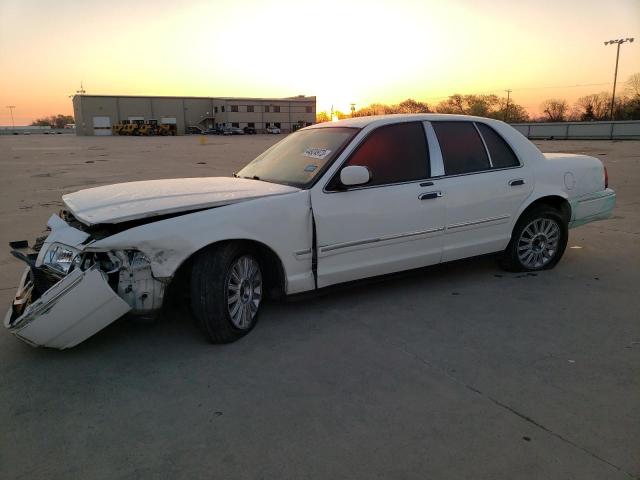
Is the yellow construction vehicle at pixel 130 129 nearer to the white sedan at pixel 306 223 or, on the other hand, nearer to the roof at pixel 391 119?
the white sedan at pixel 306 223

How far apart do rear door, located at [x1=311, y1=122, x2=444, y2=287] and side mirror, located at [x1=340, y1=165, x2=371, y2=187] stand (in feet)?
0.42

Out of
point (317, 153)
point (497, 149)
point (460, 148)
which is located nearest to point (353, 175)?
point (317, 153)

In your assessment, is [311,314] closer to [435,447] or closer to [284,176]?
[284,176]

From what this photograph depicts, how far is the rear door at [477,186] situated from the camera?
4.64 metres

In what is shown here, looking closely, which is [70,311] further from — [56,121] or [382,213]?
[56,121]

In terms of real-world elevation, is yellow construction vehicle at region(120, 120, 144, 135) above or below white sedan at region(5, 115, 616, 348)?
above

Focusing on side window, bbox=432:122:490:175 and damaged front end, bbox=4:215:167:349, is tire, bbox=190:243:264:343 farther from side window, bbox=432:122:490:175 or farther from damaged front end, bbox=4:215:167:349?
side window, bbox=432:122:490:175

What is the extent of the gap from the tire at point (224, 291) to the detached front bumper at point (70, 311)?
1.62 feet

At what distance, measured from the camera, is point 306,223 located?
390cm

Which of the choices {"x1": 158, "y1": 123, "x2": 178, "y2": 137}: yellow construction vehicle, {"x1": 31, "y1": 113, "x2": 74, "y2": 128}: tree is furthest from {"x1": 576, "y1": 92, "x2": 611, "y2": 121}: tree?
{"x1": 31, "y1": 113, "x2": 74, "y2": 128}: tree

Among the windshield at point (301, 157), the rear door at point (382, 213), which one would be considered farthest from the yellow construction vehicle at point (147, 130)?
the rear door at point (382, 213)

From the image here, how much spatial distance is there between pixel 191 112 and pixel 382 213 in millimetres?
103023

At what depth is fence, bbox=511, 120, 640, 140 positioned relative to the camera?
40.3 meters

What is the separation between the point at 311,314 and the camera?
423cm
